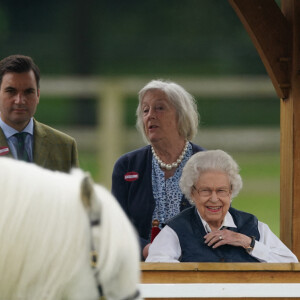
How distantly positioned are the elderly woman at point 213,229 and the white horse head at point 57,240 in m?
1.27

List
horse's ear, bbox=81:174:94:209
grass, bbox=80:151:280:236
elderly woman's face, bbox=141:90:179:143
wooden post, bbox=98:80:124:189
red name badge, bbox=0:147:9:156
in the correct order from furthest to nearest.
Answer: grass, bbox=80:151:280:236 < wooden post, bbox=98:80:124:189 < elderly woman's face, bbox=141:90:179:143 < red name badge, bbox=0:147:9:156 < horse's ear, bbox=81:174:94:209

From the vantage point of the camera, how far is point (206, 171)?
9.19 ft

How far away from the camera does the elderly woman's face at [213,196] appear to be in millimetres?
2764

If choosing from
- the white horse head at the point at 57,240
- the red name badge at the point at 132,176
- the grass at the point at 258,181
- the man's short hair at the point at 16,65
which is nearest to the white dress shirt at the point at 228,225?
the red name badge at the point at 132,176

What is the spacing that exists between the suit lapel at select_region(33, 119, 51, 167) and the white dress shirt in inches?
27.0

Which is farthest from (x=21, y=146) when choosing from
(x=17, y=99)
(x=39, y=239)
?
(x=39, y=239)

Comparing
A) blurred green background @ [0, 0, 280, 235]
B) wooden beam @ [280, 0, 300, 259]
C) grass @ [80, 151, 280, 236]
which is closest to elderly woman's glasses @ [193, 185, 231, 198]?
wooden beam @ [280, 0, 300, 259]

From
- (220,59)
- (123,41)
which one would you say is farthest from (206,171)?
(123,41)

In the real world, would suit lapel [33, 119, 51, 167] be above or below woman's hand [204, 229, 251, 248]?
above

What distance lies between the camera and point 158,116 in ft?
10.9

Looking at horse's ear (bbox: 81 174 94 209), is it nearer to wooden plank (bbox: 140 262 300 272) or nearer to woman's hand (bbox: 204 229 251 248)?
wooden plank (bbox: 140 262 300 272)

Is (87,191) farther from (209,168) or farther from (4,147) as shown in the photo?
(4,147)

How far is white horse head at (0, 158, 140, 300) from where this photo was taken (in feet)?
4.59

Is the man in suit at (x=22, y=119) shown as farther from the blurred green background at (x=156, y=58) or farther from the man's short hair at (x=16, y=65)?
the blurred green background at (x=156, y=58)
